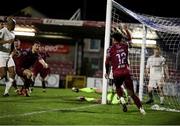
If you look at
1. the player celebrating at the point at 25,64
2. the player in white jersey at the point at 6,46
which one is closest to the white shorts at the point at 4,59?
the player in white jersey at the point at 6,46

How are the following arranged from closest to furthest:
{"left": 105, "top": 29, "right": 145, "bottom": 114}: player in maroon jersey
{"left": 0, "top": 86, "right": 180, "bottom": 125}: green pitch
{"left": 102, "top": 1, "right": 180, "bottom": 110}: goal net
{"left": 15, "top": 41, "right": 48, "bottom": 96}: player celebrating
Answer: {"left": 0, "top": 86, "right": 180, "bottom": 125}: green pitch
{"left": 105, "top": 29, "right": 145, "bottom": 114}: player in maroon jersey
{"left": 102, "top": 1, "right": 180, "bottom": 110}: goal net
{"left": 15, "top": 41, "right": 48, "bottom": 96}: player celebrating

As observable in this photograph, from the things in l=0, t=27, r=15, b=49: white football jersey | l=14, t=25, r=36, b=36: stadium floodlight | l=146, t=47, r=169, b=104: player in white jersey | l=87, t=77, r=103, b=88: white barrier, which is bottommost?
l=87, t=77, r=103, b=88: white barrier

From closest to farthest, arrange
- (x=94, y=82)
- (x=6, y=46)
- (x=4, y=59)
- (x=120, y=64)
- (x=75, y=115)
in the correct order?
1. (x=75, y=115)
2. (x=120, y=64)
3. (x=4, y=59)
4. (x=6, y=46)
5. (x=94, y=82)

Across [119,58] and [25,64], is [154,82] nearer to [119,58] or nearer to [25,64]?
[25,64]

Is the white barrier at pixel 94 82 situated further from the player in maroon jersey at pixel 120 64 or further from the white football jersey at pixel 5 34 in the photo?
the player in maroon jersey at pixel 120 64

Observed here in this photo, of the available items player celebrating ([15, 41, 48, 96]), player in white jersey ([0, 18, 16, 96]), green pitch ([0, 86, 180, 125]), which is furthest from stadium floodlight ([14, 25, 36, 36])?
green pitch ([0, 86, 180, 125])

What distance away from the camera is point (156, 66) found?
57.6 feet

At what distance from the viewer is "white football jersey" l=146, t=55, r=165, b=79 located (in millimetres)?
17562

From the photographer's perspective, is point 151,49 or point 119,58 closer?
point 119,58

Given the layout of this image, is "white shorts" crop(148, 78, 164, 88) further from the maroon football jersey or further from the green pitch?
the maroon football jersey

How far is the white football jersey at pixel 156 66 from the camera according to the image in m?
17.6

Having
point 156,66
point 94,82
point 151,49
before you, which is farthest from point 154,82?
point 94,82

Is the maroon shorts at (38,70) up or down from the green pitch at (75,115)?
up

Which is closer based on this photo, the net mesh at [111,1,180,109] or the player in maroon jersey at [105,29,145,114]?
the player in maroon jersey at [105,29,145,114]
